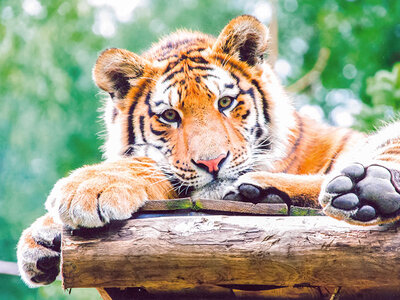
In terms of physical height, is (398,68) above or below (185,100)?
above

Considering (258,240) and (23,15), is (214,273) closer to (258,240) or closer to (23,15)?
(258,240)

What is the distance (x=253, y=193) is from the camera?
2.38m

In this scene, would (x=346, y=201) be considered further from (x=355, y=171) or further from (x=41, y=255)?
(x=41, y=255)

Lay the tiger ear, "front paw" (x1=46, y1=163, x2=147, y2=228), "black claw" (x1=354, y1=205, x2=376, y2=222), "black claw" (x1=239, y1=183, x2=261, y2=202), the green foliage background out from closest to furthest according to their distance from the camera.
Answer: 1. "black claw" (x1=354, y1=205, x2=376, y2=222)
2. "front paw" (x1=46, y1=163, x2=147, y2=228)
3. "black claw" (x1=239, y1=183, x2=261, y2=202)
4. the tiger ear
5. the green foliage background

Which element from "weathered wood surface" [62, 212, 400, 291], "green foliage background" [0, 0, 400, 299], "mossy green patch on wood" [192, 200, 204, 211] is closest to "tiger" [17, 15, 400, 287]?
A: "weathered wood surface" [62, 212, 400, 291]

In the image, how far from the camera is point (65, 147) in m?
7.53

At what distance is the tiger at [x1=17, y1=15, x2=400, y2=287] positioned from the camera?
7.23 feet

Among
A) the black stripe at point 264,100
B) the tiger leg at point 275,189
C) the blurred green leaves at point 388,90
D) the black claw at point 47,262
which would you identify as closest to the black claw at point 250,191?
the tiger leg at point 275,189

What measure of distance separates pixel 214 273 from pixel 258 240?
21 cm

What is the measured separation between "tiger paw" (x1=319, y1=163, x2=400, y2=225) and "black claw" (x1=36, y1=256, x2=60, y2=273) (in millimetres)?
1334

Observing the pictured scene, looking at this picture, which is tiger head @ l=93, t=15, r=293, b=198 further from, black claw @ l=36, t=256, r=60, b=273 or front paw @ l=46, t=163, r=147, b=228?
black claw @ l=36, t=256, r=60, b=273

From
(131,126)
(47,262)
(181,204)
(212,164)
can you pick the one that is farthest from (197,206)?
(131,126)

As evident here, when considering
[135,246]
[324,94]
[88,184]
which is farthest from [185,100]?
[324,94]

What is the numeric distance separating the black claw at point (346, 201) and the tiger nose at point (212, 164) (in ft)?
3.13
